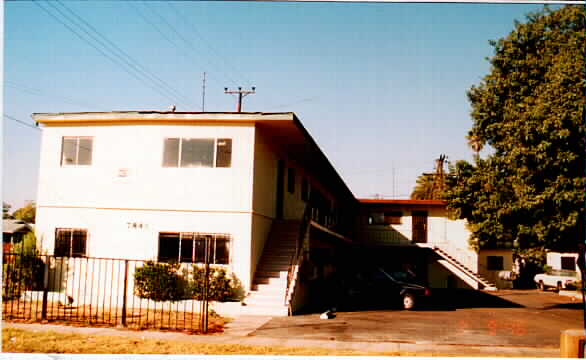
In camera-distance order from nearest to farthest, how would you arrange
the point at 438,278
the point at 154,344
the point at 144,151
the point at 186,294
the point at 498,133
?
the point at 154,344 < the point at 186,294 < the point at 144,151 < the point at 498,133 < the point at 438,278

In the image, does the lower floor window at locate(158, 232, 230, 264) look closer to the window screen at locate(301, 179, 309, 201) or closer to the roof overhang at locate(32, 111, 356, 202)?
the roof overhang at locate(32, 111, 356, 202)

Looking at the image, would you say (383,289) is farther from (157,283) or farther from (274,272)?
(157,283)

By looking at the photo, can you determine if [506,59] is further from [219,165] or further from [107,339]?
[107,339]

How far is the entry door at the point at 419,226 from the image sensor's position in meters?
34.3

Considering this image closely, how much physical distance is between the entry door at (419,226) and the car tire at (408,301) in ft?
53.5

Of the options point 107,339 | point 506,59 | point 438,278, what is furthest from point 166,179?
point 438,278

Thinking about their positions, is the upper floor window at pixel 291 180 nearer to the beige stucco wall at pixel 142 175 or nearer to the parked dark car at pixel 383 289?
the parked dark car at pixel 383 289

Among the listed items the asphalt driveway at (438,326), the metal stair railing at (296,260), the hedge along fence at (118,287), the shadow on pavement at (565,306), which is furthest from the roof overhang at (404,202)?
the hedge along fence at (118,287)

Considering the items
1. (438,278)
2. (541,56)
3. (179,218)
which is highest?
(541,56)

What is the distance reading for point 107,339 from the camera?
10445 millimetres

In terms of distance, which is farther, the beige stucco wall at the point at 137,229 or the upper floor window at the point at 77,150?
the upper floor window at the point at 77,150

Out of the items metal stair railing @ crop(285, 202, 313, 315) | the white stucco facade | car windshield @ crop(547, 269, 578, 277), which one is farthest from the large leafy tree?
car windshield @ crop(547, 269, 578, 277)

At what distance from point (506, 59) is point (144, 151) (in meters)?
13.9

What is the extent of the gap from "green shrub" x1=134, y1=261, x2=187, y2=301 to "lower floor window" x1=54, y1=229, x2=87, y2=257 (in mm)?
2270
